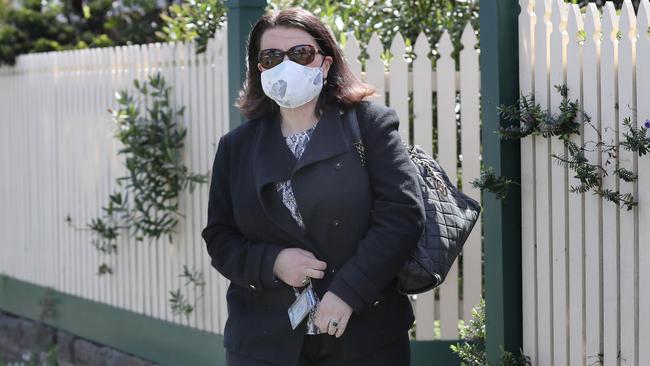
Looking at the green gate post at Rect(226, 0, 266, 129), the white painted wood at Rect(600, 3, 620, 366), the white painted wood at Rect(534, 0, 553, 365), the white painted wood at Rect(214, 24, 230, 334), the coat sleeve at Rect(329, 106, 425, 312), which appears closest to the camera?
the coat sleeve at Rect(329, 106, 425, 312)

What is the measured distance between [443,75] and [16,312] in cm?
443

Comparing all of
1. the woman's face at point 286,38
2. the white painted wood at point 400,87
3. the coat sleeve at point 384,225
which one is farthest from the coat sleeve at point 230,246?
the white painted wood at point 400,87

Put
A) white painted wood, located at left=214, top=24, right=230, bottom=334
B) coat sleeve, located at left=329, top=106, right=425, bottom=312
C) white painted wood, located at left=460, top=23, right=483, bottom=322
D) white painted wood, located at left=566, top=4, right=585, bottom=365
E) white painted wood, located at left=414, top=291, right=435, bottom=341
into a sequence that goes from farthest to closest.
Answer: white painted wood, located at left=214, top=24, right=230, bottom=334 → white painted wood, located at left=414, top=291, right=435, bottom=341 → white painted wood, located at left=460, top=23, right=483, bottom=322 → white painted wood, located at left=566, top=4, right=585, bottom=365 → coat sleeve, located at left=329, top=106, right=425, bottom=312

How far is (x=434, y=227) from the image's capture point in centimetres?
360

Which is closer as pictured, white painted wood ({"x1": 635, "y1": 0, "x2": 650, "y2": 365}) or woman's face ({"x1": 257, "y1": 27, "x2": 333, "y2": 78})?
white painted wood ({"x1": 635, "y1": 0, "x2": 650, "y2": 365})

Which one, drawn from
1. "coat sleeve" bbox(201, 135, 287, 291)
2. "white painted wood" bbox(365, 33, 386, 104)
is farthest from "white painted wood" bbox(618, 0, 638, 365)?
"white painted wood" bbox(365, 33, 386, 104)

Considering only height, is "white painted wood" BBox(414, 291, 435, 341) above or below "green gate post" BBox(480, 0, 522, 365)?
below

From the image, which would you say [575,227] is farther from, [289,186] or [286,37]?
[286,37]

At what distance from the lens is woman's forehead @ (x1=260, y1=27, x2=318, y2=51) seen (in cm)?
367

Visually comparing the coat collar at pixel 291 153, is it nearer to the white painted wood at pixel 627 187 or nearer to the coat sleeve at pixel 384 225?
the coat sleeve at pixel 384 225

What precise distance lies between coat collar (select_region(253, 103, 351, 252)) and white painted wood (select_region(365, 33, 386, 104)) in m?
1.63

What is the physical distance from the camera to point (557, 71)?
12.8 feet

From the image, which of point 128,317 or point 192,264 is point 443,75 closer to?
point 192,264

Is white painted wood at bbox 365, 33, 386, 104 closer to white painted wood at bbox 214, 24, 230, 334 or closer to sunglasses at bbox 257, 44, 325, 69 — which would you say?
white painted wood at bbox 214, 24, 230, 334
